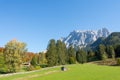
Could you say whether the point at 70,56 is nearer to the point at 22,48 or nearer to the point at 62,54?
the point at 62,54

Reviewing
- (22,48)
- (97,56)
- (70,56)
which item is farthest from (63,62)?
(97,56)

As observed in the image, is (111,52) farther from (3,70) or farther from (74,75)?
(74,75)

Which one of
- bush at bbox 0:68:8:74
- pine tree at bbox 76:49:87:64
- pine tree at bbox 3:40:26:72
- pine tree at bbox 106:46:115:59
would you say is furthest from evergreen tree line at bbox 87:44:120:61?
bush at bbox 0:68:8:74

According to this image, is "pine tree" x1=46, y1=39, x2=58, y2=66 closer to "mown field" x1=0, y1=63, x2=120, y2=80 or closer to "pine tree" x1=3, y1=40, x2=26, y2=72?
"pine tree" x1=3, y1=40, x2=26, y2=72

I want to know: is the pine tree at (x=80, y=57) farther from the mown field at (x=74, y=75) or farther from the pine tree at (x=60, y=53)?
→ the mown field at (x=74, y=75)

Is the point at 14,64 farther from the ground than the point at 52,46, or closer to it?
closer to it

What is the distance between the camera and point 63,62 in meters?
100

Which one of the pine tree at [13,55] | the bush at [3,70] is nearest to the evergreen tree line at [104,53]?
the pine tree at [13,55]

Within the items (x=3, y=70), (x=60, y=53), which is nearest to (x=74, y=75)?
(x=3, y=70)

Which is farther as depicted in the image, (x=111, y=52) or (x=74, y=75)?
(x=111, y=52)

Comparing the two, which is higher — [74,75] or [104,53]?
[104,53]

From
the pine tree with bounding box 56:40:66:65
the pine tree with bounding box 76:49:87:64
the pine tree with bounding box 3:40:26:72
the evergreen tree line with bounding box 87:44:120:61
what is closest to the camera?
the pine tree with bounding box 3:40:26:72

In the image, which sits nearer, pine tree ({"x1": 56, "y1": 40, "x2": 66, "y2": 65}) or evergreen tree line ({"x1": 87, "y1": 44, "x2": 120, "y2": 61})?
pine tree ({"x1": 56, "y1": 40, "x2": 66, "y2": 65})

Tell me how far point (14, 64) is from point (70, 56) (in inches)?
1943
